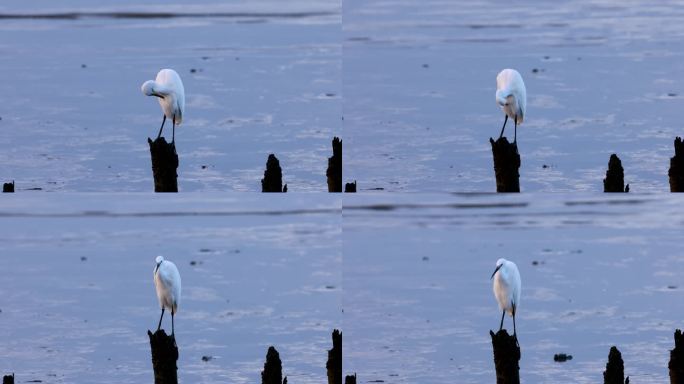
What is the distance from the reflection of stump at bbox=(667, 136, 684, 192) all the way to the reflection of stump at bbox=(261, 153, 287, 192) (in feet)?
4.46

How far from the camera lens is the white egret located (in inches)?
203

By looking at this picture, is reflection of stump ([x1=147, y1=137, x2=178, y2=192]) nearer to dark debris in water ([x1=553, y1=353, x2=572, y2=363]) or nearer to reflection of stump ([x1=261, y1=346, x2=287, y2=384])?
reflection of stump ([x1=261, y1=346, x2=287, y2=384])

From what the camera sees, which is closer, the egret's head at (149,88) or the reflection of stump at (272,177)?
the reflection of stump at (272,177)

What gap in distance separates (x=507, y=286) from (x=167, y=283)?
3.89 ft

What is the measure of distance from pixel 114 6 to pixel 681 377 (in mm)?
2644

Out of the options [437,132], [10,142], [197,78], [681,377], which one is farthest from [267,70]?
[681,377]

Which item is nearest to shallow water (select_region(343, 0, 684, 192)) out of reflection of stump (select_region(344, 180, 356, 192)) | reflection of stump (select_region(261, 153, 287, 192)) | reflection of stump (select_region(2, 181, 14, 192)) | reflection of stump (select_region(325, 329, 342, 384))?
reflection of stump (select_region(344, 180, 356, 192))

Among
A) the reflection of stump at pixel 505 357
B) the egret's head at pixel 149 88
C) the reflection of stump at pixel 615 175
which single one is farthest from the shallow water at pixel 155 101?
the reflection of stump at pixel 615 175

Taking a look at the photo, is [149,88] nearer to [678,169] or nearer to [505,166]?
[505,166]

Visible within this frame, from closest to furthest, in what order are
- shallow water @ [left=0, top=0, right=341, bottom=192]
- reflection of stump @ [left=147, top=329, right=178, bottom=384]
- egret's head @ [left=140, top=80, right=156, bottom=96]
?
reflection of stump @ [left=147, top=329, right=178, bottom=384] < egret's head @ [left=140, top=80, right=156, bottom=96] < shallow water @ [left=0, top=0, right=341, bottom=192]

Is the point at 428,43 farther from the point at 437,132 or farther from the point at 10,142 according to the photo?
the point at 10,142

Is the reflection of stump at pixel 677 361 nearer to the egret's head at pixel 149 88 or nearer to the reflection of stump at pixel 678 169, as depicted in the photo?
the reflection of stump at pixel 678 169

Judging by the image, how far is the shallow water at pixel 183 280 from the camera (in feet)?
16.7

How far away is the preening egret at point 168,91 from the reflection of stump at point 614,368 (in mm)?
1747
